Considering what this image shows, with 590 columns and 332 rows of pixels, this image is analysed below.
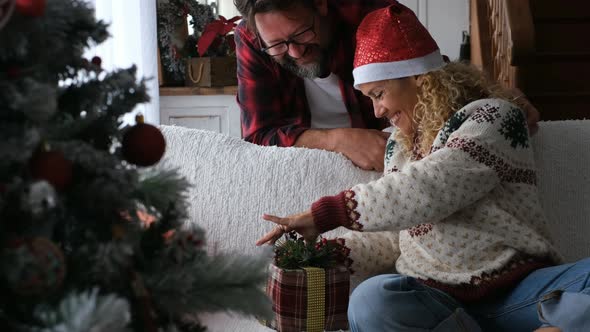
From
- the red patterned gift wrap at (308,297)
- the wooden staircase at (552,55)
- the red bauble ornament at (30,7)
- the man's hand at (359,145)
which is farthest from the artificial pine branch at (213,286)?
the wooden staircase at (552,55)

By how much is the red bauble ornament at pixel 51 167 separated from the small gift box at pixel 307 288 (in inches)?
37.0

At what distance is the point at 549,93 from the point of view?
11.2ft

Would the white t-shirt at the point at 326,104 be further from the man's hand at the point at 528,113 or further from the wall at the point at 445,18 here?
the wall at the point at 445,18

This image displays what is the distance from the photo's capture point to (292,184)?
190 cm

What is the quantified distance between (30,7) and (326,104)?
1.68 m

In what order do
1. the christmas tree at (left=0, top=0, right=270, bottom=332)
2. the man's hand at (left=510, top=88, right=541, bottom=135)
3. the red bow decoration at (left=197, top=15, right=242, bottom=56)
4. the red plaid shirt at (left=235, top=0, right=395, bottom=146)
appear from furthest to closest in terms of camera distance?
the red bow decoration at (left=197, top=15, right=242, bottom=56) < the red plaid shirt at (left=235, top=0, right=395, bottom=146) < the man's hand at (left=510, top=88, right=541, bottom=135) < the christmas tree at (left=0, top=0, right=270, bottom=332)

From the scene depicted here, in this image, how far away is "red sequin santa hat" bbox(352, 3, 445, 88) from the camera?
177cm

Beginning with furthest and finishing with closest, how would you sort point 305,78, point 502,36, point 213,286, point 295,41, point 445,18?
point 445,18 → point 502,36 → point 305,78 → point 295,41 → point 213,286

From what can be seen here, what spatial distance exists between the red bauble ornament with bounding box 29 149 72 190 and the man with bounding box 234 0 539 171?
1.28 m

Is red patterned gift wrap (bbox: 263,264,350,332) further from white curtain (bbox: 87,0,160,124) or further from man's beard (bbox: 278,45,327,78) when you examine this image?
white curtain (bbox: 87,0,160,124)

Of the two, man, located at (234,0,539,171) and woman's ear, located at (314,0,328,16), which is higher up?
woman's ear, located at (314,0,328,16)

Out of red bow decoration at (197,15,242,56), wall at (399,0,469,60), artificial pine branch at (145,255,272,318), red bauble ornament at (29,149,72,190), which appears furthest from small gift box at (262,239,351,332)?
wall at (399,0,469,60)

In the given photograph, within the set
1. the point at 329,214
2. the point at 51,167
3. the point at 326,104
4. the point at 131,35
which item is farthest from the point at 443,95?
the point at 131,35

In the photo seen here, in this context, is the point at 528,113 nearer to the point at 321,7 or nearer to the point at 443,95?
the point at 443,95
